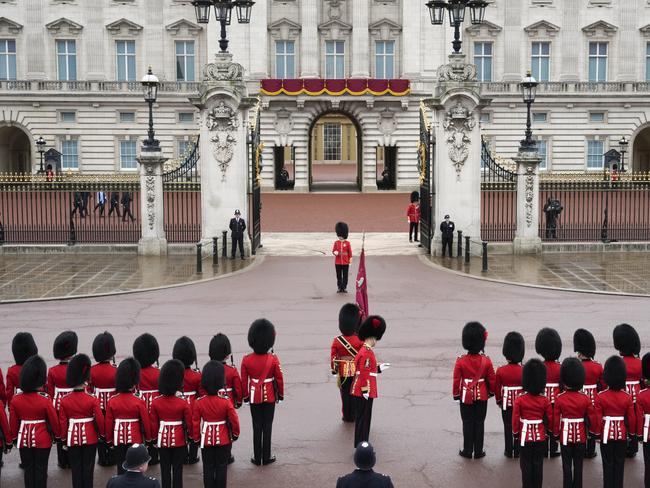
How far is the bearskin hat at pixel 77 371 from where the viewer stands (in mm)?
8859

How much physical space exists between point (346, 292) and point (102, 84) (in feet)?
122

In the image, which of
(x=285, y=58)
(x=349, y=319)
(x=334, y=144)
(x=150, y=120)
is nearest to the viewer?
(x=349, y=319)

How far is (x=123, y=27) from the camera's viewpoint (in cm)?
5275

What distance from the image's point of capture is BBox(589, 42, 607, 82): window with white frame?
53125 millimetres

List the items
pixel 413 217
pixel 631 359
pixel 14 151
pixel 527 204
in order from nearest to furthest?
1. pixel 631 359
2. pixel 527 204
3. pixel 413 217
4. pixel 14 151

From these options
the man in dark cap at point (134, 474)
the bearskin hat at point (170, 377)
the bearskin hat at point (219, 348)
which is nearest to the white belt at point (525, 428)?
the bearskin hat at point (219, 348)

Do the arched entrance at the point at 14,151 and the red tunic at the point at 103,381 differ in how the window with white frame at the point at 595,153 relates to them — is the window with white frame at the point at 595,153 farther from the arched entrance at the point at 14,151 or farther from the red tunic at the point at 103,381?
the red tunic at the point at 103,381

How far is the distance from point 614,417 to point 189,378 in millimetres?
4113

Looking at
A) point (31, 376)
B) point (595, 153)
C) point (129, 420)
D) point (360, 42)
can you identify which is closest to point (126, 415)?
point (129, 420)

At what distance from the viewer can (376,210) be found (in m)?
40.0

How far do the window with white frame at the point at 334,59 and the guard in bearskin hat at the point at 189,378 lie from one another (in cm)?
4395

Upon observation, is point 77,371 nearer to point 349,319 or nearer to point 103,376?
point 103,376

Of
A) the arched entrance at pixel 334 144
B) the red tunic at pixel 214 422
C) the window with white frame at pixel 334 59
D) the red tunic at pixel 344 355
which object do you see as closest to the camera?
the red tunic at pixel 214 422

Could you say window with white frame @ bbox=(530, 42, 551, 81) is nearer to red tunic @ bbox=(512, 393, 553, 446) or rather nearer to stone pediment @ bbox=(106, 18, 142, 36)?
stone pediment @ bbox=(106, 18, 142, 36)
